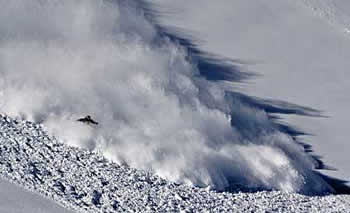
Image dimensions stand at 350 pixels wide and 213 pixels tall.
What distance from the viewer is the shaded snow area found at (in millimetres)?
21312

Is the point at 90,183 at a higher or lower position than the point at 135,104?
lower

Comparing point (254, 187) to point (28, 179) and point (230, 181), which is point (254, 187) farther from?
point (28, 179)

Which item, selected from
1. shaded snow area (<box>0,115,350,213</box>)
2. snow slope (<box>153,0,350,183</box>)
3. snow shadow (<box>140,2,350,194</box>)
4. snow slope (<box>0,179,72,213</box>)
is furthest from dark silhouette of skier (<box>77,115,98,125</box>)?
snow slope (<box>153,0,350,183</box>)

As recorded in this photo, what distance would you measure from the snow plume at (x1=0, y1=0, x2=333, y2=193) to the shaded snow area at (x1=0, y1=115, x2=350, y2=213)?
1.47 ft

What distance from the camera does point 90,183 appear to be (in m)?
22.0

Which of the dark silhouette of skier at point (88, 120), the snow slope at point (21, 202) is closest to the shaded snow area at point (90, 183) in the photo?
the snow slope at point (21, 202)

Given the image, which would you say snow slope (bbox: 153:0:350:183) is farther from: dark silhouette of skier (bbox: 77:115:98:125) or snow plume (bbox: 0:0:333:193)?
dark silhouette of skier (bbox: 77:115:98:125)

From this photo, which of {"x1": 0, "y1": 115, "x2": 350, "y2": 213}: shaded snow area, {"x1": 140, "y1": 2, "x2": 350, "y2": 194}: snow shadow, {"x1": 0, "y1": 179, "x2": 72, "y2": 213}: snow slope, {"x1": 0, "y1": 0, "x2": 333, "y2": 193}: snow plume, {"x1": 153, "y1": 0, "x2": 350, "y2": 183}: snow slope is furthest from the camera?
{"x1": 153, "y1": 0, "x2": 350, "y2": 183}: snow slope

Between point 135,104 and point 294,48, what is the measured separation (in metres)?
10.4

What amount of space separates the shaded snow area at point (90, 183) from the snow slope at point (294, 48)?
5.11 meters

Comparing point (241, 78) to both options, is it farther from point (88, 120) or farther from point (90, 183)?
point (90, 183)

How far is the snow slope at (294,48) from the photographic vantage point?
29.2m

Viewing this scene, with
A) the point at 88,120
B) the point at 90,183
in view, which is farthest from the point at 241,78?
the point at 90,183

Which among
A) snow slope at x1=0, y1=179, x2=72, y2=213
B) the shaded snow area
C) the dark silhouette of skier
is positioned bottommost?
snow slope at x1=0, y1=179, x2=72, y2=213
